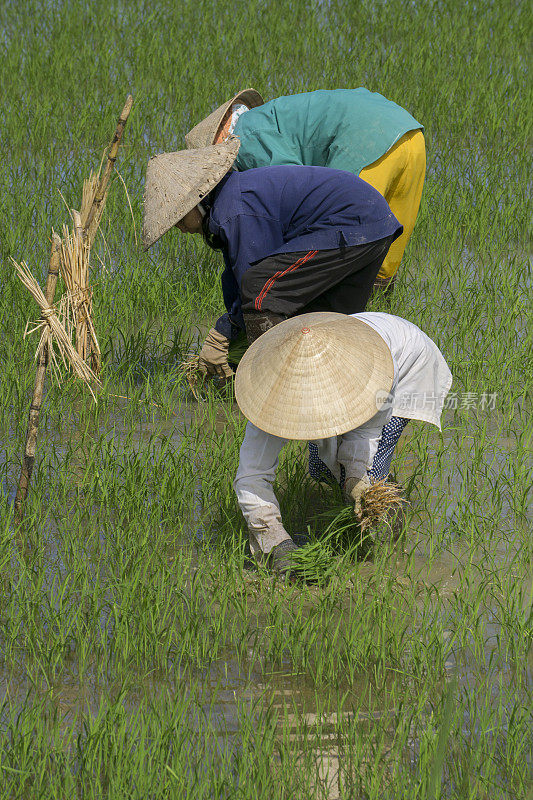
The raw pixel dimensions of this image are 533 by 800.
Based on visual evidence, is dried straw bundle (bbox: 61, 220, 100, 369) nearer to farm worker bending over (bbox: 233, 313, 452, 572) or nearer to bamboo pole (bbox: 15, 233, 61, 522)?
bamboo pole (bbox: 15, 233, 61, 522)

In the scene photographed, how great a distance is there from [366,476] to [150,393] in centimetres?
121

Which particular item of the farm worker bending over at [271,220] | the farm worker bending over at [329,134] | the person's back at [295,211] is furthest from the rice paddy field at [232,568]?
the farm worker bending over at [329,134]

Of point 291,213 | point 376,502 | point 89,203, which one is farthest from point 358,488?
point 89,203

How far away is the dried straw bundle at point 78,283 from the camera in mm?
3357

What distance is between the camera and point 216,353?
3.71 metres

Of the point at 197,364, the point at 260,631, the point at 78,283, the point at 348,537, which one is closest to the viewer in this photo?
the point at 260,631

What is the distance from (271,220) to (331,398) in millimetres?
1074

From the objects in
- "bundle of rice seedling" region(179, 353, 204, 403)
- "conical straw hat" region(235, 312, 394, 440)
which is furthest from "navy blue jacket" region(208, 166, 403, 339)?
"conical straw hat" region(235, 312, 394, 440)

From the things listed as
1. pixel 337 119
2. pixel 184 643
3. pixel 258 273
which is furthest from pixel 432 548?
pixel 337 119

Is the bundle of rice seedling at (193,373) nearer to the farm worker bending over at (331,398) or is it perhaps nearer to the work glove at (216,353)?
the work glove at (216,353)

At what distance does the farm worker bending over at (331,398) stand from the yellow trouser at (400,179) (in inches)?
54.7

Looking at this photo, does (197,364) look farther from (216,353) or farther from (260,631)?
(260,631)

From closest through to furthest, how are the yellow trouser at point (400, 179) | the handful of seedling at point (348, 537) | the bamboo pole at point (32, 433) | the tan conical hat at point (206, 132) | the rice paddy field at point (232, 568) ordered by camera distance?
the rice paddy field at point (232, 568) → the handful of seedling at point (348, 537) → the bamboo pole at point (32, 433) → the tan conical hat at point (206, 132) → the yellow trouser at point (400, 179)

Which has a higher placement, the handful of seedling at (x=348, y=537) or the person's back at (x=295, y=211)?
the person's back at (x=295, y=211)
